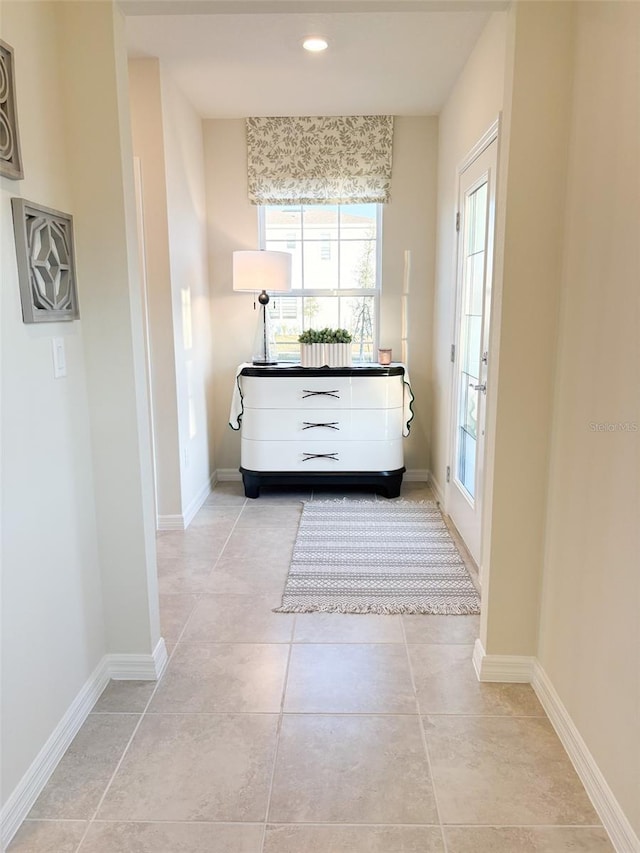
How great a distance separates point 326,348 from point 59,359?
7.63ft

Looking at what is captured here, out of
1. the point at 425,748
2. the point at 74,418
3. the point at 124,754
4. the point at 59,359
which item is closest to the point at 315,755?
the point at 425,748

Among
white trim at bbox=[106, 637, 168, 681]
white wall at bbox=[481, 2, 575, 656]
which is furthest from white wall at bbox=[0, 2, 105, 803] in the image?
white wall at bbox=[481, 2, 575, 656]

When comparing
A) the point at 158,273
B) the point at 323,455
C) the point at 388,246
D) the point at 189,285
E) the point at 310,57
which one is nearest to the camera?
the point at 310,57

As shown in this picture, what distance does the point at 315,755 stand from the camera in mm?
1749

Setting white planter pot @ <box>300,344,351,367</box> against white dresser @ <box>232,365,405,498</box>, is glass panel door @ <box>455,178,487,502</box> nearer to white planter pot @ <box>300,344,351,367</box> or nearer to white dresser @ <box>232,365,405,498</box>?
white dresser @ <box>232,365,405,498</box>

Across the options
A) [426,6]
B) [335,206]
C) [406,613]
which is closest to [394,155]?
[335,206]

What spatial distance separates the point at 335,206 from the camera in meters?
4.23

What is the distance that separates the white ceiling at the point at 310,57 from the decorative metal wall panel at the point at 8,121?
0.55 m

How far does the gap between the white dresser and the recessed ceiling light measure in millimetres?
1773

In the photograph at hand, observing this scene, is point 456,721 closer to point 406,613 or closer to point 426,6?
point 406,613

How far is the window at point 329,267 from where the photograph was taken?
425 centimetres

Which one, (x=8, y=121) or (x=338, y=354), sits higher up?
(x=8, y=121)

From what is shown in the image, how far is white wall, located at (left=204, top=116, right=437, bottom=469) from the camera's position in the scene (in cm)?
407

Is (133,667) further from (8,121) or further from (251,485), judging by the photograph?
(251,485)
